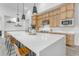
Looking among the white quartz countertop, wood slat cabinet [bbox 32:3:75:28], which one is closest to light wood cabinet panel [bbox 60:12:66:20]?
wood slat cabinet [bbox 32:3:75:28]

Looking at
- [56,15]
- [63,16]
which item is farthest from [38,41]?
[63,16]

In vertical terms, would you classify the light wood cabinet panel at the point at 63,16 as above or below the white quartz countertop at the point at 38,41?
above

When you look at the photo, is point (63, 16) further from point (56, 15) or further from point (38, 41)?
point (38, 41)

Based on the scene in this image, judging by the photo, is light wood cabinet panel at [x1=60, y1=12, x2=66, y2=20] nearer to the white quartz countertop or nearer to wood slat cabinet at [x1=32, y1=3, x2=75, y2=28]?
wood slat cabinet at [x1=32, y1=3, x2=75, y2=28]

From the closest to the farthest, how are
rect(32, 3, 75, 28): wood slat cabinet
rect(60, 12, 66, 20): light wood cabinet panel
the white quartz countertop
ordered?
the white quartz countertop < rect(32, 3, 75, 28): wood slat cabinet < rect(60, 12, 66, 20): light wood cabinet panel

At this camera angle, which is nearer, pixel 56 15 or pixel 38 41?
pixel 38 41

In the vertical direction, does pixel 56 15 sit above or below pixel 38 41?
above

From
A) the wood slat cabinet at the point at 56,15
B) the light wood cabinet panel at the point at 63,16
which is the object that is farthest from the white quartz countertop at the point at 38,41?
the light wood cabinet panel at the point at 63,16

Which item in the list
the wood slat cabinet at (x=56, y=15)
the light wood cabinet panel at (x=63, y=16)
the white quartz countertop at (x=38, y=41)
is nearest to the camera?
the white quartz countertop at (x=38, y=41)

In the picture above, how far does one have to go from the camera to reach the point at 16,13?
7.52ft

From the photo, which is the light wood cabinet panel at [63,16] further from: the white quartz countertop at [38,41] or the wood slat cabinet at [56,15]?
the white quartz countertop at [38,41]

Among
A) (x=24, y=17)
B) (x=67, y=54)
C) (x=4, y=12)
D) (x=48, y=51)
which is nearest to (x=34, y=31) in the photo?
(x=24, y=17)

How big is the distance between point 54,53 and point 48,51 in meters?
0.18

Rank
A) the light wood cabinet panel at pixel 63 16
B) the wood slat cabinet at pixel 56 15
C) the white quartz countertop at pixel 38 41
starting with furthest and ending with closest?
the light wood cabinet panel at pixel 63 16 → the wood slat cabinet at pixel 56 15 → the white quartz countertop at pixel 38 41
